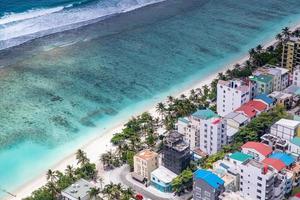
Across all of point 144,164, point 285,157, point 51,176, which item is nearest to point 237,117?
point 285,157

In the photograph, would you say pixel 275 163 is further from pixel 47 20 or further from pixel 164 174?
pixel 47 20

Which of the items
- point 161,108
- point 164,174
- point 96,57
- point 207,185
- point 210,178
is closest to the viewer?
point 207,185

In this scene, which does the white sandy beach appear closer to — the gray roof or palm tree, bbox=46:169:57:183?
palm tree, bbox=46:169:57:183

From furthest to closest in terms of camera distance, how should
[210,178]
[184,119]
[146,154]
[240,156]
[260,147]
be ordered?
[184,119]
[146,154]
[260,147]
[240,156]
[210,178]

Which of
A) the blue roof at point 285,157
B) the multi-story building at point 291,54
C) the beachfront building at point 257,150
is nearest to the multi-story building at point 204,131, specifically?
the beachfront building at point 257,150

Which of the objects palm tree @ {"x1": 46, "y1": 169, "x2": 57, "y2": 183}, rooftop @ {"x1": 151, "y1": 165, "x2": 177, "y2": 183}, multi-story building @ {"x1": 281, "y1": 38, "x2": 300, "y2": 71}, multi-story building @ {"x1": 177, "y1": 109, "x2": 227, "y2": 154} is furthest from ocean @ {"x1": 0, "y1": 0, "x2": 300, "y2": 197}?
rooftop @ {"x1": 151, "y1": 165, "x2": 177, "y2": 183}

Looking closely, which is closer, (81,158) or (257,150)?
(257,150)
